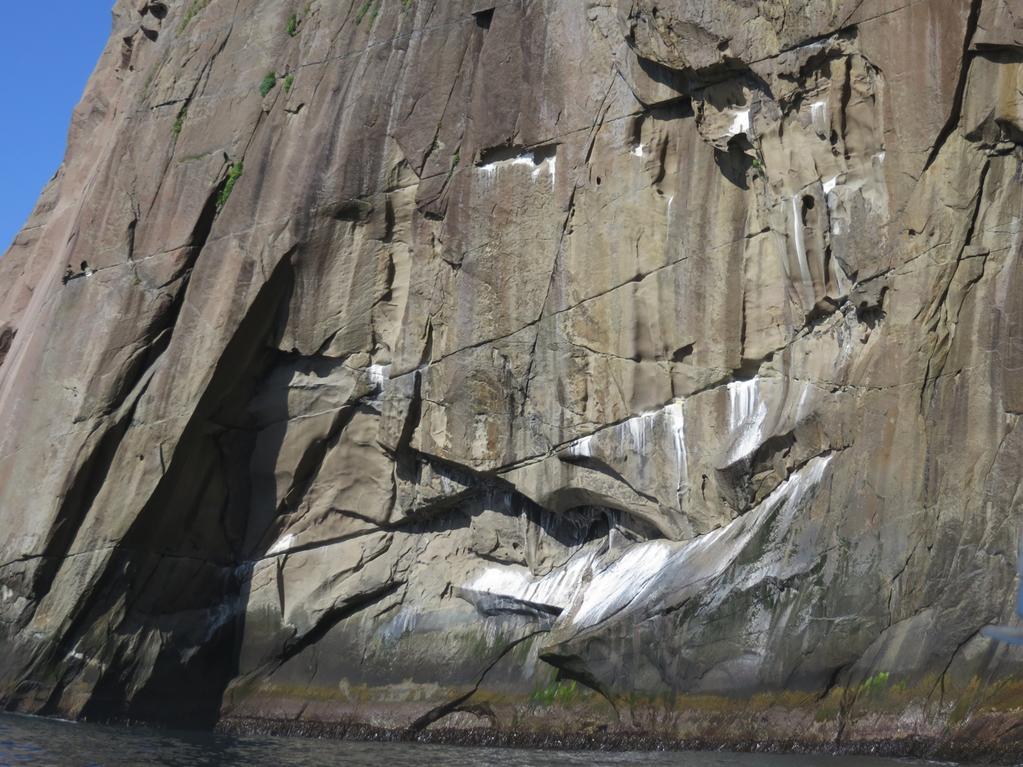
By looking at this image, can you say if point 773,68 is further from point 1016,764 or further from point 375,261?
point 1016,764

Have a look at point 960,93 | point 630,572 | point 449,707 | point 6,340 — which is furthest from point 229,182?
point 960,93

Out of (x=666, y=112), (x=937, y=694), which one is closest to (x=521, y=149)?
(x=666, y=112)

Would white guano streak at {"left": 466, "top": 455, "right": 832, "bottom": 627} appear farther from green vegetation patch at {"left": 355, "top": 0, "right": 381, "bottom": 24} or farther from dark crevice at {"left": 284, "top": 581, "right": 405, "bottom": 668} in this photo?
green vegetation patch at {"left": 355, "top": 0, "right": 381, "bottom": 24}

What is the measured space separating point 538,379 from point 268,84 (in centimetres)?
767

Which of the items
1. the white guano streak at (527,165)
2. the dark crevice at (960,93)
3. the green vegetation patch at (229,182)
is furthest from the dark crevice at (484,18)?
the dark crevice at (960,93)

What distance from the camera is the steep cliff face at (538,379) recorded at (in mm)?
18781

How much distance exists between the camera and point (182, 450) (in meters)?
24.9

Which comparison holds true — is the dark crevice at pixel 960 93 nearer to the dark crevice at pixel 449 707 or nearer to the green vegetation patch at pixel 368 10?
the dark crevice at pixel 449 707

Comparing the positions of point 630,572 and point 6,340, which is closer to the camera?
point 630,572

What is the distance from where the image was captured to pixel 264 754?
2080cm

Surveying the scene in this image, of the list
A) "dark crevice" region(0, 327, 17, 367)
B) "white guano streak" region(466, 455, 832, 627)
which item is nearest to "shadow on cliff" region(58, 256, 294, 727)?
"white guano streak" region(466, 455, 832, 627)

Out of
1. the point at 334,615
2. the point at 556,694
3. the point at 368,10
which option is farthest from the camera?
the point at 368,10

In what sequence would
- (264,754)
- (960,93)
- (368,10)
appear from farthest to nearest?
(368,10), (264,754), (960,93)

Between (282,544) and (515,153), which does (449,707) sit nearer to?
(282,544)
